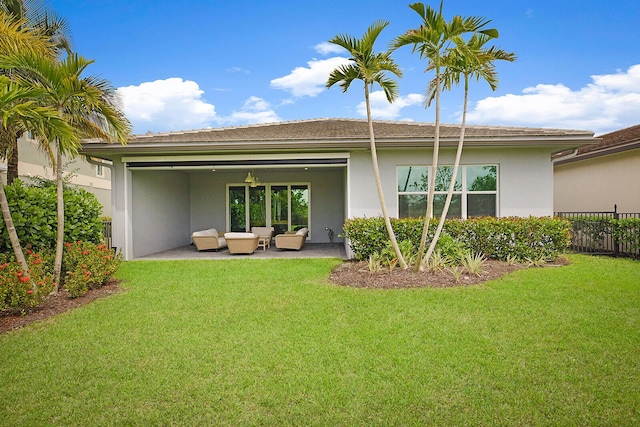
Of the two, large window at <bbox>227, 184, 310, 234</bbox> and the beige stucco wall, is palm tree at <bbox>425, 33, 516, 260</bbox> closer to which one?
the beige stucco wall

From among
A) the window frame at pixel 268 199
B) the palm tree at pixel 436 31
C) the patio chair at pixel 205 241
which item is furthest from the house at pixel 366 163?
the window frame at pixel 268 199

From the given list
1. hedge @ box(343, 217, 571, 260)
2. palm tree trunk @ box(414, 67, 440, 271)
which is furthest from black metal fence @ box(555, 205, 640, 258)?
palm tree trunk @ box(414, 67, 440, 271)

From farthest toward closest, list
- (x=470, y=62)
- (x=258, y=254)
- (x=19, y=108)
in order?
1. (x=258, y=254)
2. (x=470, y=62)
3. (x=19, y=108)

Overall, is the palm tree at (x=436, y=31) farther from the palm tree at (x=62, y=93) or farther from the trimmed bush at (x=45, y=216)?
the trimmed bush at (x=45, y=216)

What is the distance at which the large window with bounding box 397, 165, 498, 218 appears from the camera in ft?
33.5

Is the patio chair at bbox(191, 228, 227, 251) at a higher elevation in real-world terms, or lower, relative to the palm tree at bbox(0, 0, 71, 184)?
lower

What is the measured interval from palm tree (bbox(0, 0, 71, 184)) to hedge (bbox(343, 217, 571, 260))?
10.8 meters

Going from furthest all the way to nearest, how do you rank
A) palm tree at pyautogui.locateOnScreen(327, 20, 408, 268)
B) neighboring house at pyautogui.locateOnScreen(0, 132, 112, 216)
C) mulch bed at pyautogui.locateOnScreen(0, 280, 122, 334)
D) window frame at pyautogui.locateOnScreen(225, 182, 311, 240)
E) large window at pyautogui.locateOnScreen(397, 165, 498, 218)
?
neighboring house at pyautogui.locateOnScreen(0, 132, 112, 216), window frame at pyautogui.locateOnScreen(225, 182, 311, 240), large window at pyautogui.locateOnScreen(397, 165, 498, 218), palm tree at pyautogui.locateOnScreen(327, 20, 408, 268), mulch bed at pyautogui.locateOnScreen(0, 280, 122, 334)

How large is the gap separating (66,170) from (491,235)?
2094cm

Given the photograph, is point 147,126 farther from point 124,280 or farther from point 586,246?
point 586,246

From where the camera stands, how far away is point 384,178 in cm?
1023

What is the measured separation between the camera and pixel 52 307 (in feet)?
19.4

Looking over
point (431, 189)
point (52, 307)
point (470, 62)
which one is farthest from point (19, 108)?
point (470, 62)

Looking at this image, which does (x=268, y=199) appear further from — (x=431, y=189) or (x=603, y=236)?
(x=603, y=236)
